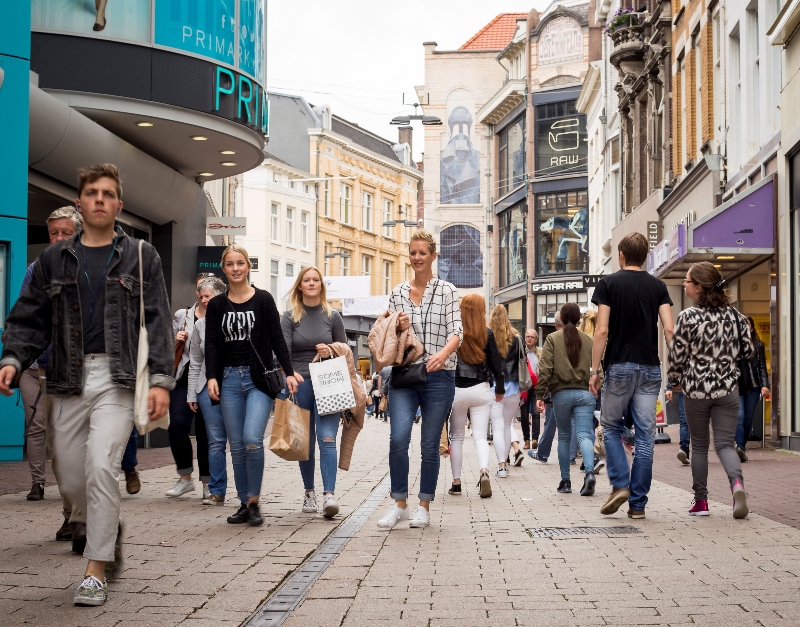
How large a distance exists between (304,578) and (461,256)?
70.5m

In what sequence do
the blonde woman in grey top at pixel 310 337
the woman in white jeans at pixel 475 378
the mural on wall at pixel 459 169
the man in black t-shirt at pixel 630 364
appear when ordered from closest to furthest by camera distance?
1. the man in black t-shirt at pixel 630 364
2. the blonde woman in grey top at pixel 310 337
3. the woman in white jeans at pixel 475 378
4. the mural on wall at pixel 459 169

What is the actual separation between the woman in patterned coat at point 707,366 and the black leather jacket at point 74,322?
4458mm

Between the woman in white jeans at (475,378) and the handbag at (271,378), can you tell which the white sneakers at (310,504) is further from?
the woman in white jeans at (475,378)

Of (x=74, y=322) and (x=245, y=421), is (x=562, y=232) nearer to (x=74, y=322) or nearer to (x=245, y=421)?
(x=245, y=421)

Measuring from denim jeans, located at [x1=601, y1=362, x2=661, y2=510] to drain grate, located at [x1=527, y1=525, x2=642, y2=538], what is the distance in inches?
19.8

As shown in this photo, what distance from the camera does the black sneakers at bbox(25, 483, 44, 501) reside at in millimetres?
9867

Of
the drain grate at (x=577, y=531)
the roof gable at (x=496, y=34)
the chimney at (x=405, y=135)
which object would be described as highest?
the roof gable at (x=496, y=34)

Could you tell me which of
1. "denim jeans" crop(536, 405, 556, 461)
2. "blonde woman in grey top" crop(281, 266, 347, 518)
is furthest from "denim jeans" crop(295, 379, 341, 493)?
"denim jeans" crop(536, 405, 556, 461)

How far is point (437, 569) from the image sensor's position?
6.61 m

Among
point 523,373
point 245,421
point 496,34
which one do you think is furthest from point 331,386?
point 496,34

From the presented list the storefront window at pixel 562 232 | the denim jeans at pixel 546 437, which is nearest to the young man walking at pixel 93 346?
the denim jeans at pixel 546 437

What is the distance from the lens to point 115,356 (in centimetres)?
567

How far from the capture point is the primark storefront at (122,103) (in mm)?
14102

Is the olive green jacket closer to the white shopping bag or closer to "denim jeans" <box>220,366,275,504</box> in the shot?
the white shopping bag
